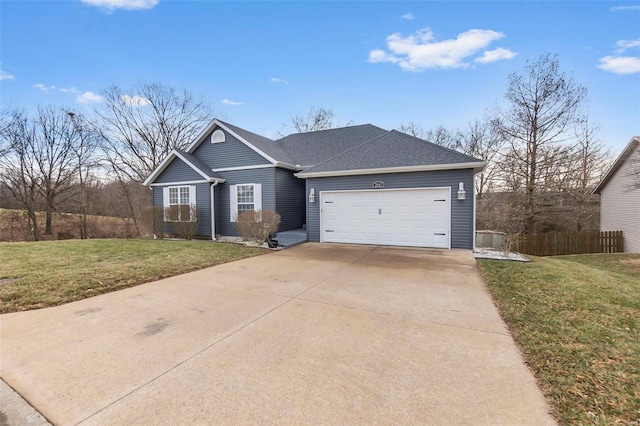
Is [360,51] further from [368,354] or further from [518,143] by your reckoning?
[368,354]

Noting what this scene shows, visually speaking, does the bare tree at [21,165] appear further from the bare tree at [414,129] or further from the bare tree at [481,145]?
the bare tree at [481,145]

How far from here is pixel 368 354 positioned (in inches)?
118

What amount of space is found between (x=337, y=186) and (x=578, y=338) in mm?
8375

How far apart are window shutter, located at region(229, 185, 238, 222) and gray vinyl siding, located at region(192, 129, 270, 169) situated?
112 cm

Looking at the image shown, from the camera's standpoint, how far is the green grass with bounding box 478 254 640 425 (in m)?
Result: 2.24

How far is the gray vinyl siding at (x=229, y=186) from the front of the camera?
12469mm

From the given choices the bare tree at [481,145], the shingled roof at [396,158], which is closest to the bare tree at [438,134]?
the bare tree at [481,145]

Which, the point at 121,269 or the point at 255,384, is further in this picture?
the point at 121,269

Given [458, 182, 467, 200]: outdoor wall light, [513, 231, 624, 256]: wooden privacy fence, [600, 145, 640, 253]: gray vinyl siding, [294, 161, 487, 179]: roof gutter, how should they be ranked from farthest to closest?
[513, 231, 624, 256]: wooden privacy fence → [600, 145, 640, 253]: gray vinyl siding → [458, 182, 467, 200]: outdoor wall light → [294, 161, 487, 179]: roof gutter

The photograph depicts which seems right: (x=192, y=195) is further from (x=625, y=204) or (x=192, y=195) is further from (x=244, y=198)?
(x=625, y=204)

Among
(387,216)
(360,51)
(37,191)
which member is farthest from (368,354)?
(37,191)

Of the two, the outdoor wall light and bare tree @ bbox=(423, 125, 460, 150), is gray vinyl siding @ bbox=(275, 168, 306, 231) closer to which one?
the outdoor wall light

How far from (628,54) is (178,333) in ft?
58.2

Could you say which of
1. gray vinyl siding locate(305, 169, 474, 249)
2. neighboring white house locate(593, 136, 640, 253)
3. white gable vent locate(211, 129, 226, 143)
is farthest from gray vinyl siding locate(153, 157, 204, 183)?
neighboring white house locate(593, 136, 640, 253)
